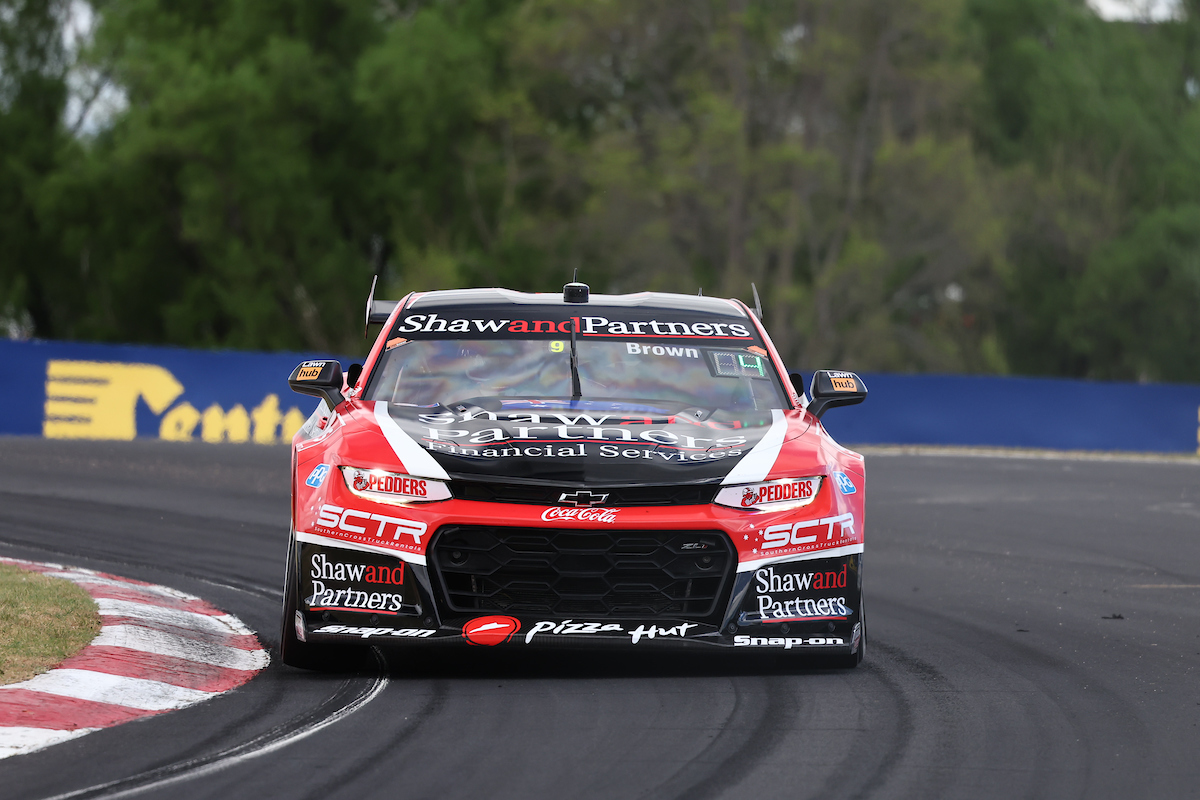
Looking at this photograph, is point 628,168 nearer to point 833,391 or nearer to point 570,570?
point 833,391

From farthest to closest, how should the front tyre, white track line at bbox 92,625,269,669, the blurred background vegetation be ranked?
the blurred background vegetation
white track line at bbox 92,625,269,669
the front tyre

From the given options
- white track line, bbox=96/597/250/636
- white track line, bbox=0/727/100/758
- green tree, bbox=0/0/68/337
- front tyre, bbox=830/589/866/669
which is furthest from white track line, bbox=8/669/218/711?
green tree, bbox=0/0/68/337

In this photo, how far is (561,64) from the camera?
4378cm

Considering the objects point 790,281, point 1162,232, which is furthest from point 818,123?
point 1162,232

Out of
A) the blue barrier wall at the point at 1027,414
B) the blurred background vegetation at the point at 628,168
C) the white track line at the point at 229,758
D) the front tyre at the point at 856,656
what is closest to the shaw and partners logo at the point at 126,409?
the blue barrier wall at the point at 1027,414

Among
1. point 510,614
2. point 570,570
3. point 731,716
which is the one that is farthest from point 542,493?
point 731,716

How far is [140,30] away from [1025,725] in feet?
147

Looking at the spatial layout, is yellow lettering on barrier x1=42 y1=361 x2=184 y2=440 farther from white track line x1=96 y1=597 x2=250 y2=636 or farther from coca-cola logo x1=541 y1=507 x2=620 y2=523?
coca-cola logo x1=541 y1=507 x2=620 y2=523

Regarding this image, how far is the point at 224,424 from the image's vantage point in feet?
78.3

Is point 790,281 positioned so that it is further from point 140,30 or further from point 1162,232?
point 140,30

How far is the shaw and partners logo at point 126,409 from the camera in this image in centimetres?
2320

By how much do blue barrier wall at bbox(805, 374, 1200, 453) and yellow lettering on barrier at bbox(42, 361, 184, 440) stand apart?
1133 centimetres

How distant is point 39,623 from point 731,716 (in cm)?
324

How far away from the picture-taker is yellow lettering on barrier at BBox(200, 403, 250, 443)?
2370cm
